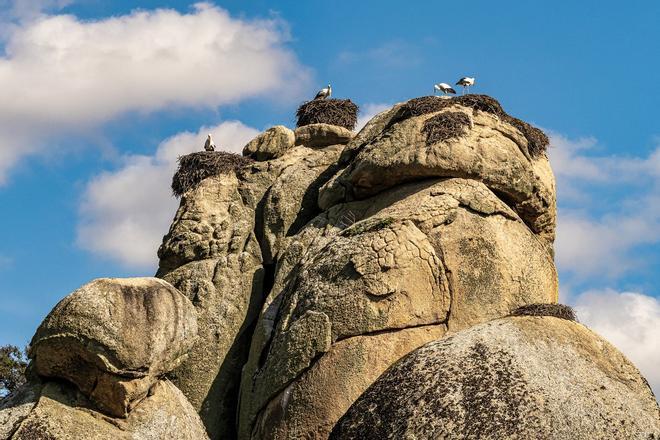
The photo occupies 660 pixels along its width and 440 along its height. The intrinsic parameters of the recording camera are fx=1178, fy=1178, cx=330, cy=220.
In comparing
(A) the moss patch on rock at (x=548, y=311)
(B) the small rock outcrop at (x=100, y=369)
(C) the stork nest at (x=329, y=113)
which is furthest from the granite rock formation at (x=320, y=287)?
(C) the stork nest at (x=329, y=113)

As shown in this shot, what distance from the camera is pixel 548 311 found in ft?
60.0

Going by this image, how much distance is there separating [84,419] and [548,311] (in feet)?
23.6

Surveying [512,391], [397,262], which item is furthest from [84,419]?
[512,391]

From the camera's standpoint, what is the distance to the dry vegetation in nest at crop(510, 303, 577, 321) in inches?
701

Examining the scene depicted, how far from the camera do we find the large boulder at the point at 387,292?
19016 millimetres

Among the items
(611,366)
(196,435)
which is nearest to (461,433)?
(611,366)

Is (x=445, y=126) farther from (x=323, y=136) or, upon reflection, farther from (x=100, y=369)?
(x=100, y=369)

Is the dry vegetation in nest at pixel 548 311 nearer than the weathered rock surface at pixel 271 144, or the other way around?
the dry vegetation in nest at pixel 548 311

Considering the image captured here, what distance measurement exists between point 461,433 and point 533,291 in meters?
6.80

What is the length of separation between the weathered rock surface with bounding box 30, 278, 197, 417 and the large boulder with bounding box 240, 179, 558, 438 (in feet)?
8.83

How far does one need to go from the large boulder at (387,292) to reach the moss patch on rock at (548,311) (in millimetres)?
1056

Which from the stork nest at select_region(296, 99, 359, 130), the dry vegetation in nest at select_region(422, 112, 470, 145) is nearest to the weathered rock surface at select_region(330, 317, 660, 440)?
the dry vegetation in nest at select_region(422, 112, 470, 145)

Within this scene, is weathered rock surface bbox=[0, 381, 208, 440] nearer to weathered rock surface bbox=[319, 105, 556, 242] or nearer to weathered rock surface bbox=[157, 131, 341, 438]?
weathered rock surface bbox=[157, 131, 341, 438]

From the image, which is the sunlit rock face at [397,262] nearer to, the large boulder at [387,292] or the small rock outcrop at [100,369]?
the large boulder at [387,292]
